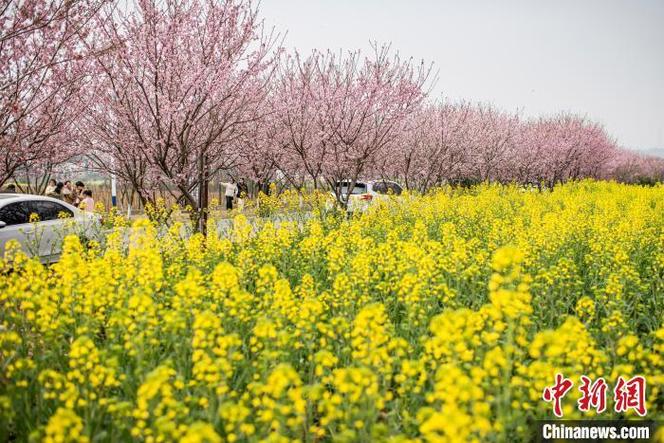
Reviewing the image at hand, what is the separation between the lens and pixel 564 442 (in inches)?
146

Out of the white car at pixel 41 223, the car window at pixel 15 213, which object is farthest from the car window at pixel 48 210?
the car window at pixel 15 213

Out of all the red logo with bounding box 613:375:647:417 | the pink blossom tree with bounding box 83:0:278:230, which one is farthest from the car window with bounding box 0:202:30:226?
the red logo with bounding box 613:375:647:417

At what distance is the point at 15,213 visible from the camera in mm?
9742

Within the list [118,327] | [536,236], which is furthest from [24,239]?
[536,236]

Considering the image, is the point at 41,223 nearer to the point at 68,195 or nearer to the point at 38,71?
the point at 38,71

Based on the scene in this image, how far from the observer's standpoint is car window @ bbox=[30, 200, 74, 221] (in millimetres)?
10242

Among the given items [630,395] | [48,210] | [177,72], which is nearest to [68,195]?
[48,210]

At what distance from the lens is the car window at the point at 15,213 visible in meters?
9.50

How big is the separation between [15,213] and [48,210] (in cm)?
82

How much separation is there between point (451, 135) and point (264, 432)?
69.1 ft

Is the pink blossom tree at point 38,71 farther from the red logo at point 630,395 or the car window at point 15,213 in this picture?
the red logo at point 630,395

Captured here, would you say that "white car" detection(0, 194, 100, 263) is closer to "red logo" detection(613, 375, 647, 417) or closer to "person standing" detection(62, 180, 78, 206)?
"person standing" detection(62, 180, 78, 206)

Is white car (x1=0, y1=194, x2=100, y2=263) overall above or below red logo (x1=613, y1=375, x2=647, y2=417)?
above

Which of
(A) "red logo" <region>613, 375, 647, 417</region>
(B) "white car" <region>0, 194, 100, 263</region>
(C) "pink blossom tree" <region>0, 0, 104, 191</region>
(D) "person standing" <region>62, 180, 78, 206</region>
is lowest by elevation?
(A) "red logo" <region>613, 375, 647, 417</region>
